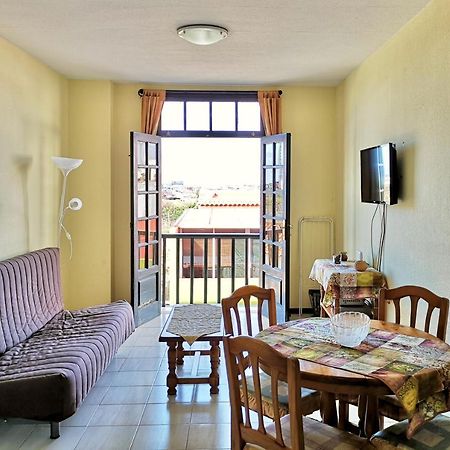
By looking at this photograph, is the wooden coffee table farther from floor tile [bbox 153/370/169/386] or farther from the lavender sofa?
the lavender sofa

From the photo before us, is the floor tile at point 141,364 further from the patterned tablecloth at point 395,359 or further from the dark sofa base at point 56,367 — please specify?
the patterned tablecloth at point 395,359

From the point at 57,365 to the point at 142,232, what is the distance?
256 cm

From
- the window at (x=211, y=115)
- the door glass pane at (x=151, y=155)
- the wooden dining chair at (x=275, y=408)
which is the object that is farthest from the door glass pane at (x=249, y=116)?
the wooden dining chair at (x=275, y=408)

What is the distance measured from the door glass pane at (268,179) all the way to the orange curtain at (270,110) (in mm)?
457

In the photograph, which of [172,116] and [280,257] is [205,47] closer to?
[172,116]

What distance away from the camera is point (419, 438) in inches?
70.9

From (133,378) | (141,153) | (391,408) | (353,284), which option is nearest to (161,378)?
(133,378)

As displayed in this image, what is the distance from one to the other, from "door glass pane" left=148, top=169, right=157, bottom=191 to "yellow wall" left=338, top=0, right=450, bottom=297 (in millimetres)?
2376

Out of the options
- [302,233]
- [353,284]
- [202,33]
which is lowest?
[353,284]

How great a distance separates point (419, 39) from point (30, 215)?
3.68m

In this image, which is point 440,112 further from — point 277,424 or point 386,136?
point 277,424

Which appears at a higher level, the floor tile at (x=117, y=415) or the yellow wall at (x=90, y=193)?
the yellow wall at (x=90, y=193)

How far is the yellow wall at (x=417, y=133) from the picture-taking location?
2893mm

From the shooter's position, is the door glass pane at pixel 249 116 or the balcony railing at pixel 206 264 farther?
the balcony railing at pixel 206 264
